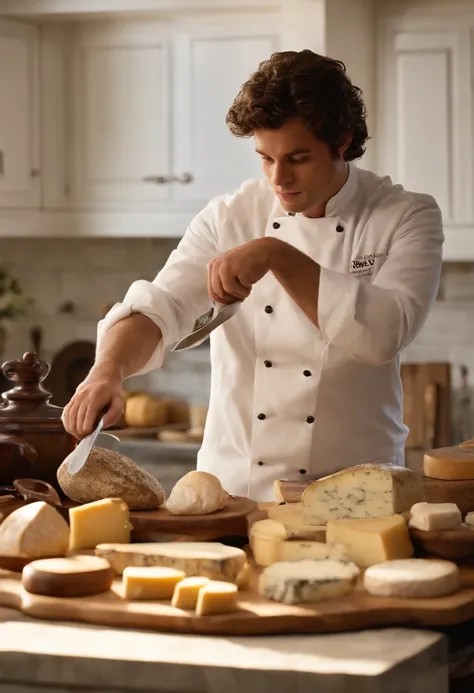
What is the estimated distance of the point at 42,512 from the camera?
1734 mm

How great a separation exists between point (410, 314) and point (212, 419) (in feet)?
1.87

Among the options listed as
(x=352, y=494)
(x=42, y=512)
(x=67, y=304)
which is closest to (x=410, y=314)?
(x=352, y=494)

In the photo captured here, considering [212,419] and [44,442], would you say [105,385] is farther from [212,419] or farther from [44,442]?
[212,419]

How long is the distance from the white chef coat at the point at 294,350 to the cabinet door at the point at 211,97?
164 centimetres

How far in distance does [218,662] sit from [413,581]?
0.33m

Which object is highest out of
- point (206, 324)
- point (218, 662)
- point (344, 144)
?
point (344, 144)

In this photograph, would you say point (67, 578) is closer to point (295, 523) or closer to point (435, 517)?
point (295, 523)

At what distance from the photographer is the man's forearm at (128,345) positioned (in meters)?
2.11

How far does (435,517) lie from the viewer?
171cm

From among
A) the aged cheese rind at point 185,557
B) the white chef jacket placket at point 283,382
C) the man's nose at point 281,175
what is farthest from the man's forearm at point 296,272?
the aged cheese rind at point 185,557

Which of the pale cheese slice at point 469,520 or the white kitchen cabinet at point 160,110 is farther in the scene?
the white kitchen cabinet at point 160,110

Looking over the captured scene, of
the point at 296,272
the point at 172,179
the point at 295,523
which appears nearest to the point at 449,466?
the point at 295,523

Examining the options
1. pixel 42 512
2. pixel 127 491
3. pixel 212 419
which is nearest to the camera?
pixel 42 512

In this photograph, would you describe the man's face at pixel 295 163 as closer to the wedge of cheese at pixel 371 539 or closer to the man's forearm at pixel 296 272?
the man's forearm at pixel 296 272
